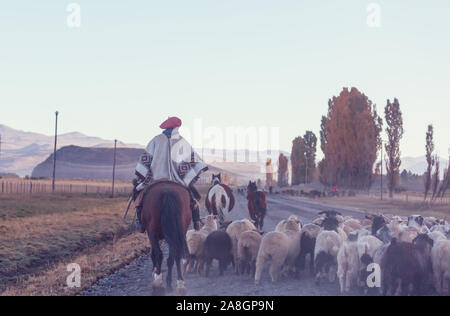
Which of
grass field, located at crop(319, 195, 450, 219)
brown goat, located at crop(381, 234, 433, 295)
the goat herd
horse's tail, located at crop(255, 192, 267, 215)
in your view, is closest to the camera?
brown goat, located at crop(381, 234, 433, 295)

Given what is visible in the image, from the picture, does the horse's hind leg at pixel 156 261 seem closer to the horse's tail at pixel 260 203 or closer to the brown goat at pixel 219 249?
the brown goat at pixel 219 249

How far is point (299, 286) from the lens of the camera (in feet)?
26.3

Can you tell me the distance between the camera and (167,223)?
22.6 ft

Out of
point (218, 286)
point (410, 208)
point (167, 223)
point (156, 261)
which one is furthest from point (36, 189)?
point (167, 223)

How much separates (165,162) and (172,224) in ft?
3.49

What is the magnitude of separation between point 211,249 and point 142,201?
257 cm

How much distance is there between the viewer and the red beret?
7.48m

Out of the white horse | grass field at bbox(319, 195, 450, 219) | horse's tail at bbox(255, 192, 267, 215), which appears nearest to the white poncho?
the white horse

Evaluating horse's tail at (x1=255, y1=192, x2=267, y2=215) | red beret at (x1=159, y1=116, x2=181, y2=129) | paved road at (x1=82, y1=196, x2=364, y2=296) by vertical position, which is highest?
red beret at (x1=159, y1=116, x2=181, y2=129)

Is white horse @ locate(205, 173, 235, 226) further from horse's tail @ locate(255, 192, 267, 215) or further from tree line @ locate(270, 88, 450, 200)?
tree line @ locate(270, 88, 450, 200)

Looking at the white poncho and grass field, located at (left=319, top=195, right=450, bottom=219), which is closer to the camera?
the white poncho

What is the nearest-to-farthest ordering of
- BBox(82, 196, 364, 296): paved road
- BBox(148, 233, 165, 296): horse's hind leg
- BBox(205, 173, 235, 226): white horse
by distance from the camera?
1. BBox(148, 233, 165, 296): horse's hind leg
2. BBox(82, 196, 364, 296): paved road
3. BBox(205, 173, 235, 226): white horse

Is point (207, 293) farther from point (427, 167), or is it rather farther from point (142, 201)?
point (427, 167)
